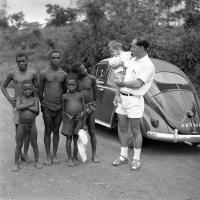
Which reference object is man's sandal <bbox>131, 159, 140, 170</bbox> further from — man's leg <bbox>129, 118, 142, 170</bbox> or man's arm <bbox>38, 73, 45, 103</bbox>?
man's arm <bbox>38, 73, 45, 103</bbox>

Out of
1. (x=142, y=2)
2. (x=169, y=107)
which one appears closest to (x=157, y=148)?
(x=169, y=107)

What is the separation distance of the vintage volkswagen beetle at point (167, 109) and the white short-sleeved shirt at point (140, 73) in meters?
1.12

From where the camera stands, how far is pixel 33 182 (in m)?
4.83

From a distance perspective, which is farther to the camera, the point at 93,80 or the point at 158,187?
the point at 93,80

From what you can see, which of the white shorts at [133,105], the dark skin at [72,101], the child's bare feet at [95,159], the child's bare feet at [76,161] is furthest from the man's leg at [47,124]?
the white shorts at [133,105]

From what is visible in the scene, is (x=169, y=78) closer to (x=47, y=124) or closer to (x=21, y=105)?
(x=47, y=124)

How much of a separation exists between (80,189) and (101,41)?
10.0m

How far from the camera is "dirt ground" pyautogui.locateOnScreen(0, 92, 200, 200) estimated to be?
4449 mm

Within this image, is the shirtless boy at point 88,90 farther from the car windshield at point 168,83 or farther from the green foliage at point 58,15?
the green foliage at point 58,15

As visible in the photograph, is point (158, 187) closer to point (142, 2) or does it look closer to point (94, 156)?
point (94, 156)

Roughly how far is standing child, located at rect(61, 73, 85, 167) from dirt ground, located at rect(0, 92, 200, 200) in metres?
0.51

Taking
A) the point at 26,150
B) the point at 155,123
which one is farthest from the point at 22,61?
the point at 155,123

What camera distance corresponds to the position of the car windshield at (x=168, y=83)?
6.75 meters

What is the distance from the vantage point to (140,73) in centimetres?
524
